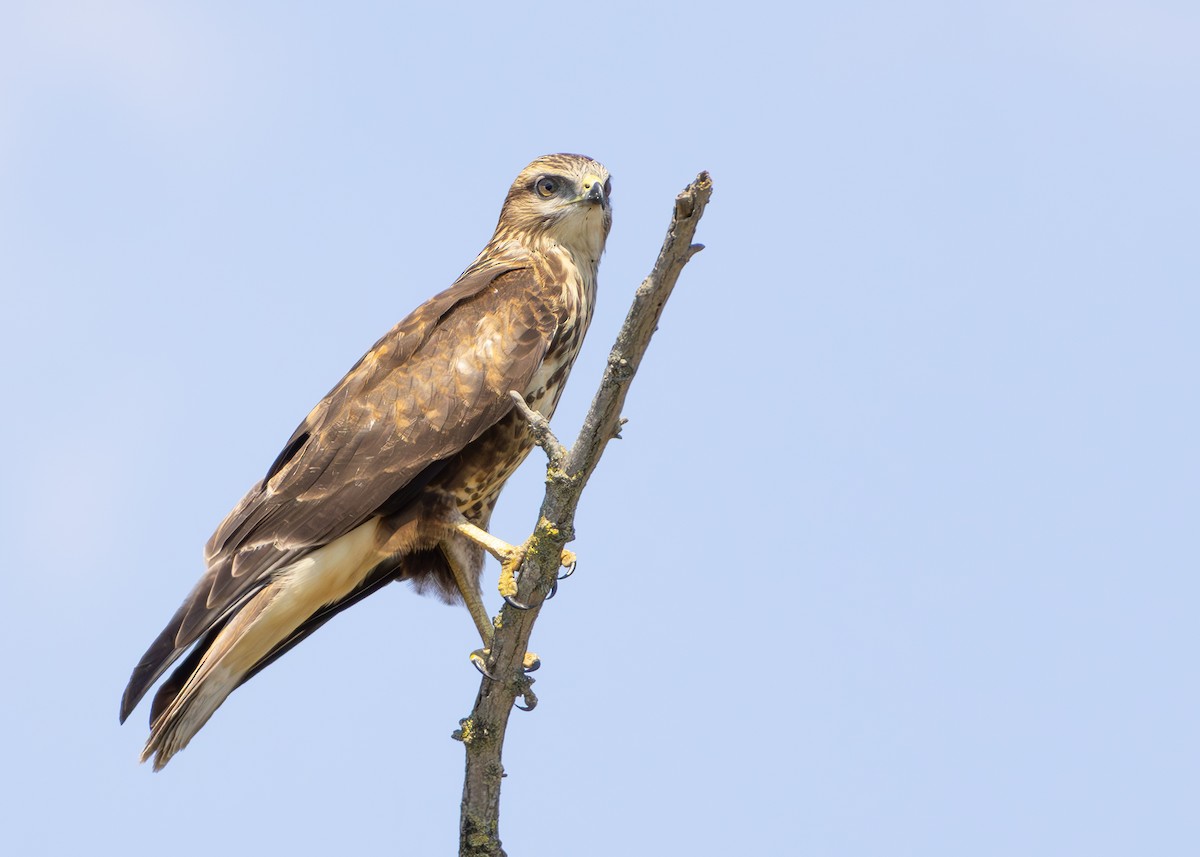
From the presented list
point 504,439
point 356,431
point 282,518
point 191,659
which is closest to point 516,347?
point 504,439

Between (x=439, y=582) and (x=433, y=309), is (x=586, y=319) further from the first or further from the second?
(x=439, y=582)

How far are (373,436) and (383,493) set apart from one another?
29 centimetres

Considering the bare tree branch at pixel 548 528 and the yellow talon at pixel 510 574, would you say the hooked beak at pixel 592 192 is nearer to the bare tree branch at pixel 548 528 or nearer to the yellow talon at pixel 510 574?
the bare tree branch at pixel 548 528

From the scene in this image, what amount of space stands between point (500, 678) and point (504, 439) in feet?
4.03

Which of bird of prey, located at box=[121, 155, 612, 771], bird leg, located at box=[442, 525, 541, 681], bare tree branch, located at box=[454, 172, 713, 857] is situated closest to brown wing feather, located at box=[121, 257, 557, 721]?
bird of prey, located at box=[121, 155, 612, 771]

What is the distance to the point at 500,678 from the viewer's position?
5.41 meters

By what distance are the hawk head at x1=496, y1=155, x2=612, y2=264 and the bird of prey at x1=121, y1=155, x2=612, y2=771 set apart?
1.62 ft

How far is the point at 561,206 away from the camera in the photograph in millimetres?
7141

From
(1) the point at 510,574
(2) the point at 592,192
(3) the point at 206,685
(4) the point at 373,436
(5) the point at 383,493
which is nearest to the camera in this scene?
(1) the point at 510,574

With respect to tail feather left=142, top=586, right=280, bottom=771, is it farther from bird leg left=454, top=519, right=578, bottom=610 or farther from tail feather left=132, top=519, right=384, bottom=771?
bird leg left=454, top=519, right=578, bottom=610

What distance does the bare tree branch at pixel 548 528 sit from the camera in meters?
4.35

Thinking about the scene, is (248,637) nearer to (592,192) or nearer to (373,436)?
(373,436)

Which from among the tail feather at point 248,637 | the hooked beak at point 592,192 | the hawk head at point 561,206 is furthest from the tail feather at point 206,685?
the hooked beak at point 592,192

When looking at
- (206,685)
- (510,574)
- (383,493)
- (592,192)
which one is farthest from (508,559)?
(592,192)
